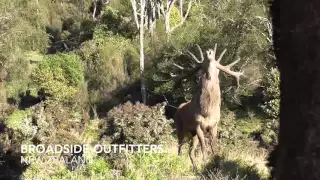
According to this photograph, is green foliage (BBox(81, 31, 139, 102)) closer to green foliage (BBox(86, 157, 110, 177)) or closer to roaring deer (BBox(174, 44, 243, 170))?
green foliage (BBox(86, 157, 110, 177))

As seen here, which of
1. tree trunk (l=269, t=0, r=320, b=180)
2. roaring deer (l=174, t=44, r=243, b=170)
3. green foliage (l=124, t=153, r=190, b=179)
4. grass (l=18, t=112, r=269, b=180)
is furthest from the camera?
green foliage (l=124, t=153, r=190, b=179)

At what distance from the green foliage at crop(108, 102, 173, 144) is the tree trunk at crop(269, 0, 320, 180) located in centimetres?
814

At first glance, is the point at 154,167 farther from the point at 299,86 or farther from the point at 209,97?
the point at 299,86

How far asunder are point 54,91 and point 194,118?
42.0 ft

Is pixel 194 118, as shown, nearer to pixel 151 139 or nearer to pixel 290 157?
pixel 151 139

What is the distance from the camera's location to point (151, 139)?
10938mm

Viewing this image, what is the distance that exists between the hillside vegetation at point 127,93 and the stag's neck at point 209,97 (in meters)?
0.97

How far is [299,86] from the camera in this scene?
2.55 m

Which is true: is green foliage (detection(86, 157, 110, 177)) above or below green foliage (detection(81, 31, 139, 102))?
below

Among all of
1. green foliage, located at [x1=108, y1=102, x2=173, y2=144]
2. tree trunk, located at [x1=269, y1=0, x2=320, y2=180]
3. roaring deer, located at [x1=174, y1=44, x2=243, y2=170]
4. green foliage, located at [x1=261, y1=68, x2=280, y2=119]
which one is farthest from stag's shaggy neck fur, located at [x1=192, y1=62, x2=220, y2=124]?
green foliage, located at [x1=261, y1=68, x2=280, y2=119]

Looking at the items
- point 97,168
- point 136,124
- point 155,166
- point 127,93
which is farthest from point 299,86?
point 127,93

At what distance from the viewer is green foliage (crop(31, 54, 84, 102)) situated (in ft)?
71.8

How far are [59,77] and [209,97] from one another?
1351 cm

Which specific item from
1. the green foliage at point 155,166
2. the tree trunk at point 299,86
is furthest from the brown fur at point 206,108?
the tree trunk at point 299,86
